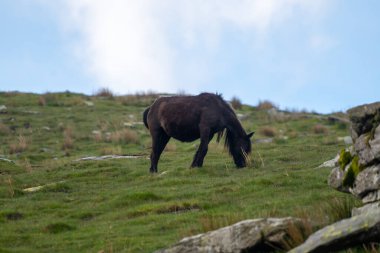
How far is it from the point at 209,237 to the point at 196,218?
368 centimetres

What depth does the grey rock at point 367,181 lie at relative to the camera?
10000mm

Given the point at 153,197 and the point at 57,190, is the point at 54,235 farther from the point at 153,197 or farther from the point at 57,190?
the point at 57,190

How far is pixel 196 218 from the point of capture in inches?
525

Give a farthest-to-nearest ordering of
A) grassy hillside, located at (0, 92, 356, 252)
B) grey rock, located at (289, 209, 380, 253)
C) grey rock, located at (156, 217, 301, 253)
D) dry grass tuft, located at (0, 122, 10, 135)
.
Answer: dry grass tuft, located at (0, 122, 10, 135)
grassy hillside, located at (0, 92, 356, 252)
grey rock, located at (156, 217, 301, 253)
grey rock, located at (289, 209, 380, 253)

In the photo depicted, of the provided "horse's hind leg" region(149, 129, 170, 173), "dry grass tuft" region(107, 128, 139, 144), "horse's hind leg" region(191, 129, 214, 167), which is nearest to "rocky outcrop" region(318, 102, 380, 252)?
"horse's hind leg" region(191, 129, 214, 167)

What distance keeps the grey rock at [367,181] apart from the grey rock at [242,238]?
132cm

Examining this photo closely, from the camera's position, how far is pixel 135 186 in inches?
721

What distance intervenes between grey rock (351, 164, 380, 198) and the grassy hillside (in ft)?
2.12

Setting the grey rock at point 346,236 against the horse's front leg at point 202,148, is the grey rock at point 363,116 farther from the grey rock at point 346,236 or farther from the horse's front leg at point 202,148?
the horse's front leg at point 202,148

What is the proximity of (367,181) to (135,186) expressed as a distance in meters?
9.13

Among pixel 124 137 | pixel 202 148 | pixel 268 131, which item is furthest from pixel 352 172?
pixel 124 137

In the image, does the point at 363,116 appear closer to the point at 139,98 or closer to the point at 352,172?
the point at 352,172

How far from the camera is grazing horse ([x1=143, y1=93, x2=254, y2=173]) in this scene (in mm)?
20312

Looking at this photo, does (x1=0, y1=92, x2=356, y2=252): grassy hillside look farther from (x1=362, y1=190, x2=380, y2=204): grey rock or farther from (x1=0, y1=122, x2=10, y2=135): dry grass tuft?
(x1=362, y1=190, x2=380, y2=204): grey rock
